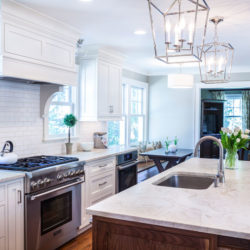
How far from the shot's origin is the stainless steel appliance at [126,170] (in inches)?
180

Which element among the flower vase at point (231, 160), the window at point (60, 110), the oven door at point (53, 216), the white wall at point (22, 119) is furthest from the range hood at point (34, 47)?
the flower vase at point (231, 160)

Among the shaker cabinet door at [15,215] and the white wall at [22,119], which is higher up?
the white wall at [22,119]

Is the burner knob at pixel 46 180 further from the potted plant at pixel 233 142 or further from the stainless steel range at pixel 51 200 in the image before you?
the potted plant at pixel 233 142

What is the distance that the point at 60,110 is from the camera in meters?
4.48

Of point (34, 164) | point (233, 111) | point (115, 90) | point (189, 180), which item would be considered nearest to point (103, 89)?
point (115, 90)

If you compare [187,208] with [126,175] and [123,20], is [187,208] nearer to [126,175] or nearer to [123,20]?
[123,20]

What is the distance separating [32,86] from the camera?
Result: 3.82 m

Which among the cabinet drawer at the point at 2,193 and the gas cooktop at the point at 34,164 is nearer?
the cabinet drawer at the point at 2,193

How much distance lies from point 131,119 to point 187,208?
18.6 feet

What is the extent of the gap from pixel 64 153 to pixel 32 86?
1.05 metres

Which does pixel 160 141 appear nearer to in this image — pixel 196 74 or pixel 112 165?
pixel 196 74

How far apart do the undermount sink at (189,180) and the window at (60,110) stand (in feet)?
6.46

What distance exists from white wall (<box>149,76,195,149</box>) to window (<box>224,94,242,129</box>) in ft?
10.3

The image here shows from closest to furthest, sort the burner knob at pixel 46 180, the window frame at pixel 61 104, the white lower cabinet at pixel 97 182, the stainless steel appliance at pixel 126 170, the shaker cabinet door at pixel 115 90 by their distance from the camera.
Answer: the burner knob at pixel 46 180
the white lower cabinet at pixel 97 182
the window frame at pixel 61 104
the stainless steel appliance at pixel 126 170
the shaker cabinet door at pixel 115 90
